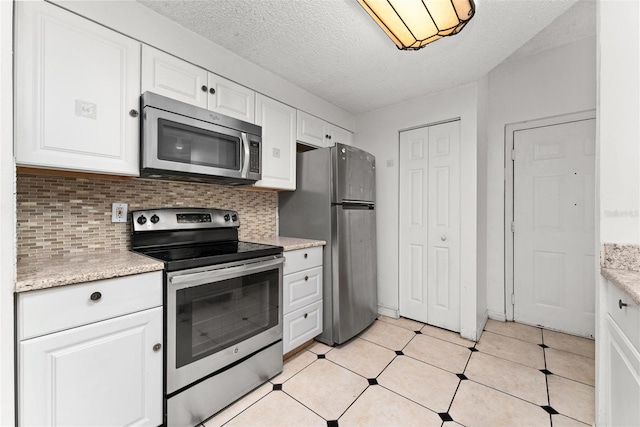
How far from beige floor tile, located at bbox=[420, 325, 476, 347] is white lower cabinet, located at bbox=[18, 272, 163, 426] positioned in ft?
7.36

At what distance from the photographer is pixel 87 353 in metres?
1.11

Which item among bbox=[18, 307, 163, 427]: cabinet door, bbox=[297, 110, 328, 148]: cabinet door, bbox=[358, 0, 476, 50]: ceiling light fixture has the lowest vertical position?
bbox=[18, 307, 163, 427]: cabinet door

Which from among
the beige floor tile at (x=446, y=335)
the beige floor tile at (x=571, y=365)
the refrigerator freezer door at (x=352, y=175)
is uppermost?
the refrigerator freezer door at (x=352, y=175)

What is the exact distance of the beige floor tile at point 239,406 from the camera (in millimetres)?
1479

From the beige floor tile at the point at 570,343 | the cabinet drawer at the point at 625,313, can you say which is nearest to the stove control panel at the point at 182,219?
the cabinet drawer at the point at 625,313

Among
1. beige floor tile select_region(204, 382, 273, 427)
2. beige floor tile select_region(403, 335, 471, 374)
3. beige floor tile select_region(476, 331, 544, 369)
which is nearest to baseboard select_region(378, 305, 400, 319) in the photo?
beige floor tile select_region(403, 335, 471, 374)

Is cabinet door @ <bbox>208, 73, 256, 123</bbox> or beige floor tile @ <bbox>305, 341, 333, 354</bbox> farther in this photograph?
beige floor tile @ <bbox>305, 341, 333, 354</bbox>

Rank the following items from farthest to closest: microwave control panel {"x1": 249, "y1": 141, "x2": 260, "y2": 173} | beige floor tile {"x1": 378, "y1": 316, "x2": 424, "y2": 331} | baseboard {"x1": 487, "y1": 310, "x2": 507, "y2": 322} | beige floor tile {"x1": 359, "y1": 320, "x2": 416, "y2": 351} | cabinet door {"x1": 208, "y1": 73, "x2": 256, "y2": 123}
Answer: baseboard {"x1": 487, "y1": 310, "x2": 507, "y2": 322} < beige floor tile {"x1": 378, "y1": 316, "x2": 424, "y2": 331} < beige floor tile {"x1": 359, "y1": 320, "x2": 416, "y2": 351} < microwave control panel {"x1": 249, "y1": 141, "x2": 260, "y2": 173} < cabinet door {"x1": 208, "y1": 73, "x2": 256, "y2": 123}

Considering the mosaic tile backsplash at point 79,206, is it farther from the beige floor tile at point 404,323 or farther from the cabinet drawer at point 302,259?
the beige floor tile at point 404,323

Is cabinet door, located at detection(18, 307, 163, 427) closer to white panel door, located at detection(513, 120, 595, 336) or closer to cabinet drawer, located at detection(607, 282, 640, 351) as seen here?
cabinet drawer, located at detection(607, 282, 640, 351)

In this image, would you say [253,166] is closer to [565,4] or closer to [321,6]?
[321,6]

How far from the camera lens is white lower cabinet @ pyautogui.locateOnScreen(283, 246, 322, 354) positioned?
6.66 ft

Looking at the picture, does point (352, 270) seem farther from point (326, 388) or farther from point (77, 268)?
point (77, 268)
